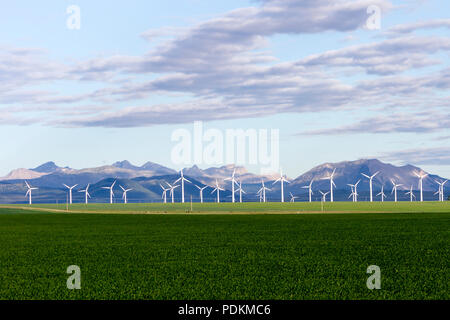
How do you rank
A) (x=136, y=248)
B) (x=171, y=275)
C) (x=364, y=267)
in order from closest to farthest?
(x=171, y=275)
(x=364, y=267)
(x=136, y=248)

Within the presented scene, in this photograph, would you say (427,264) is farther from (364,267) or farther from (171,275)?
(171,275)

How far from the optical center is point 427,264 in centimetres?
2600

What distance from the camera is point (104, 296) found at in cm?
1848
